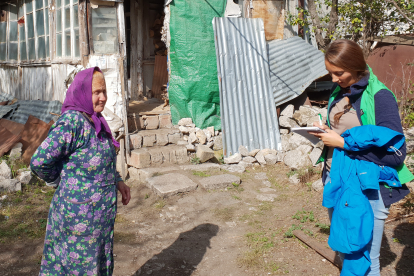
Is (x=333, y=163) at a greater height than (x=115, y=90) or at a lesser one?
lesser

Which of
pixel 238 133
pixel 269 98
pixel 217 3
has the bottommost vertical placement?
pixel 238 133

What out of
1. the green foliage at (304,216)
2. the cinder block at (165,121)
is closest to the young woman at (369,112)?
the green foliage at (304,216)

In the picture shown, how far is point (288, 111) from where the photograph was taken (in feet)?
24.6

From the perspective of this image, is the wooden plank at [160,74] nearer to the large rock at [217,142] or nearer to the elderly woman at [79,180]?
the large rock at [217,142]

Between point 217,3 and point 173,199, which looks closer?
point 173,199

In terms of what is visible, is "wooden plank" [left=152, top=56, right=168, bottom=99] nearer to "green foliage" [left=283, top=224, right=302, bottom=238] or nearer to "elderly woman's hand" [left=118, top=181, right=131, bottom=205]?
"green foliage" [left=283, top=224, right=302, bottom=238]

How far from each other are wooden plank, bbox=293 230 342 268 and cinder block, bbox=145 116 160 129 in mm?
3909

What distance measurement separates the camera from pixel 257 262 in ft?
11.6

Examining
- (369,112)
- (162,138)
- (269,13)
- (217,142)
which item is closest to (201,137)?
(217,142)

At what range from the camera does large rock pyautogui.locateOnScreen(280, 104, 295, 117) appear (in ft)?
24.5

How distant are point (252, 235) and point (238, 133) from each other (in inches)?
121

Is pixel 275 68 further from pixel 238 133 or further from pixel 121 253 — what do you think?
pixel 121 253

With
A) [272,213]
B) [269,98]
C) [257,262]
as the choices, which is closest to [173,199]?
[272,213]

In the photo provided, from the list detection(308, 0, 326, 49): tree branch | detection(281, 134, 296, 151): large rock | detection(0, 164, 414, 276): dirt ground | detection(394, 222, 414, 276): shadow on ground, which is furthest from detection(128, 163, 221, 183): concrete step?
detection(308, 0, 326, 49): tree branch
